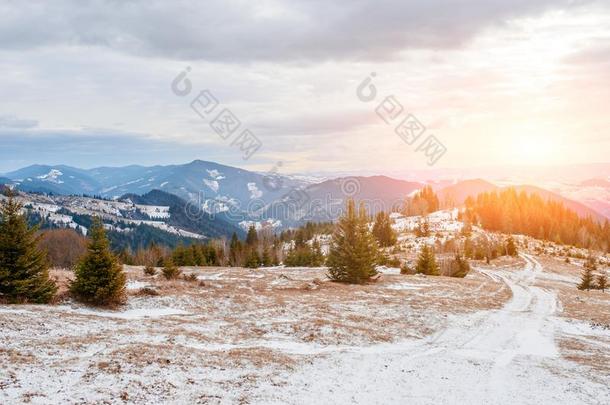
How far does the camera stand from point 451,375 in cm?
1889

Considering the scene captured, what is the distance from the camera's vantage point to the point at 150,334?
21.8 meters

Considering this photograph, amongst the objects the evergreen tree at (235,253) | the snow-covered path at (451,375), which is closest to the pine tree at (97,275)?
the snow-covered path at (451,375)

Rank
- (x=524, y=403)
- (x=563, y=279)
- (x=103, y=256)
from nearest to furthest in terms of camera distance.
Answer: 1. (x=524, y=403)
2. (x=103, y=256)
3. (x=563, y=279)

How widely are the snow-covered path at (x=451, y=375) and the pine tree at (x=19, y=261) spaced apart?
63.2 ft

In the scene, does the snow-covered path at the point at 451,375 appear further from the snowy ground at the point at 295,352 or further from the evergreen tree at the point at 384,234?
the evergreen tree at the point at 384,234

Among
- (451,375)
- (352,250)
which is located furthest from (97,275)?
(352,250)

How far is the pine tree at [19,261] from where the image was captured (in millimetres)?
25578

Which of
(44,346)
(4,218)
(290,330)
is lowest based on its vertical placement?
(290,330)

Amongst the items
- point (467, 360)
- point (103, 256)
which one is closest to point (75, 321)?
point (103, 256)

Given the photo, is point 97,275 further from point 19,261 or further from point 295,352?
point 295,352

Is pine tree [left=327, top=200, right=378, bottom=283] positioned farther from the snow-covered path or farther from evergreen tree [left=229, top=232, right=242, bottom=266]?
evergreen tree [left=229, top=232, right=242, bottom=266]

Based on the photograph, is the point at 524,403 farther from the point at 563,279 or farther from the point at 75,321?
the point at 563,279

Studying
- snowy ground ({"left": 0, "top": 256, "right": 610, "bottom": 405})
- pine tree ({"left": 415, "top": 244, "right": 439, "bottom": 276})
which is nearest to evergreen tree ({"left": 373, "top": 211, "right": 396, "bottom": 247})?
pine tree ({"left": 415, "top": 244, "right": 439, "bottom": 276})

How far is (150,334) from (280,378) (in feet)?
28.6
